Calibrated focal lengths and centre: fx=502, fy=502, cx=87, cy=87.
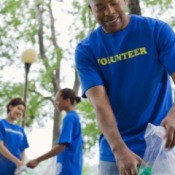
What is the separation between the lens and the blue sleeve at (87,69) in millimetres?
2586

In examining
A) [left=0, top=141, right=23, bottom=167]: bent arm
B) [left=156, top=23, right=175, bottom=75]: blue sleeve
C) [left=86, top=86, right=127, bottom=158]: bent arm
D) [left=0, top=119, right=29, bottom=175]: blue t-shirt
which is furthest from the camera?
[left=0, top=119, right=29, bottom=175]: blue t-shirt

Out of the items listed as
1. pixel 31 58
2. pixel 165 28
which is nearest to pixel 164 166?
pixel 165 28

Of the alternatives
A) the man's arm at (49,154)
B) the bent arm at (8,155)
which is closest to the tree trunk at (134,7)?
the man's arm at (49,154)

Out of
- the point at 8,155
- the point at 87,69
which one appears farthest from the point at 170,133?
the point at 8,155

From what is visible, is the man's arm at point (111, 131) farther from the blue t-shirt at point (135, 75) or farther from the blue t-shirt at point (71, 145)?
the blue t-shirt at point (71, 145)

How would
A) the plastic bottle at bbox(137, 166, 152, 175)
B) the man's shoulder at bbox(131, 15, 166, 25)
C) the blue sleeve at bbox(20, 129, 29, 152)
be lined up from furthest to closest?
the blue sleeve at bbox(20, 129, 29, 152), the man's shoulder at bbox(131, 15, 166, 25), the plastic bottle at bbox(137, 166, 152, 175)

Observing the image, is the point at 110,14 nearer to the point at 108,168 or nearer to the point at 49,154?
the point at 108,168

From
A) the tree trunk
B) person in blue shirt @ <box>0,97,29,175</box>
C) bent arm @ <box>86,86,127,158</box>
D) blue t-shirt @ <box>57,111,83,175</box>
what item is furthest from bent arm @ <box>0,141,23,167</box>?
bent arm @ <box>86,86,127,158</box>

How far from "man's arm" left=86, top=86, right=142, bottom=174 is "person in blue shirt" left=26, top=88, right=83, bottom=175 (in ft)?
9.02

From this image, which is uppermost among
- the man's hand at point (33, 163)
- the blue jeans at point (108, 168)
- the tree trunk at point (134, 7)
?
the tree trunk at point (134, 7)

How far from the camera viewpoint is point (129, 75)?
8.35ft

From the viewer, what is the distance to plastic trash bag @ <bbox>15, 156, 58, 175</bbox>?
537 centimetres

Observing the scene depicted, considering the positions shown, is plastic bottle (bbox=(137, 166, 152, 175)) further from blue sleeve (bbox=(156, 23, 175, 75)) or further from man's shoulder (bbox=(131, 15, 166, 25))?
man's shoulder (bbox=(131, 15, 166, 25))

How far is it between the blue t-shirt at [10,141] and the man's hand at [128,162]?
13.3 feet
